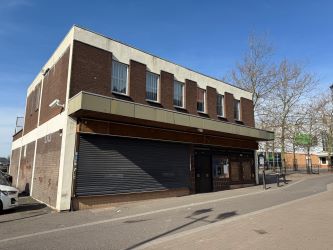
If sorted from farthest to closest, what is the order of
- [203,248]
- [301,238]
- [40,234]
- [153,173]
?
[153,173] → [40,234] → [301,238] → [203,248]

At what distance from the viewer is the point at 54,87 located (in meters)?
16.4

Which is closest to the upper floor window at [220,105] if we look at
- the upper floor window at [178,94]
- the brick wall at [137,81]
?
the upper floor window at [178,94]

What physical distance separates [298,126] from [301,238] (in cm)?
2953

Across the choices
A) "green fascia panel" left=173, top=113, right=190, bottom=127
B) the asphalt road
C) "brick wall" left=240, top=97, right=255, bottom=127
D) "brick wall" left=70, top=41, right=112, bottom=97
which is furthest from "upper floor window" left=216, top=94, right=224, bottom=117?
"brick wall" left=70, top=41, right=112, bottom=97

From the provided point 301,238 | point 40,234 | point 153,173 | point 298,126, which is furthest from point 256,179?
point 40,234

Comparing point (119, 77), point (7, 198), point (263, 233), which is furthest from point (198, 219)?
point (119, 77)

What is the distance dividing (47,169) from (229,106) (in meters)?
13.1

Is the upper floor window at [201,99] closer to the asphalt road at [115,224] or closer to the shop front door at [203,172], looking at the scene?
the shop front door at [203,172]

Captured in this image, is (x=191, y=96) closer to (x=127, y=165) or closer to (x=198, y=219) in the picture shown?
(x=127, y=165)

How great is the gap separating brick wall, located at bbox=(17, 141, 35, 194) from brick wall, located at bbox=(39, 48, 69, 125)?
258cm

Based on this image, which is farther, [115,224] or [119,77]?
[119,77]

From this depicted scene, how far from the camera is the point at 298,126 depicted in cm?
3491

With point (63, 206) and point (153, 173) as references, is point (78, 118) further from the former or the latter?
point (153, 173)

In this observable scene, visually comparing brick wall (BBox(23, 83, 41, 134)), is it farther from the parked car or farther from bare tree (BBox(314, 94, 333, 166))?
bare tree (BBox(314, 94, 333, 166))
